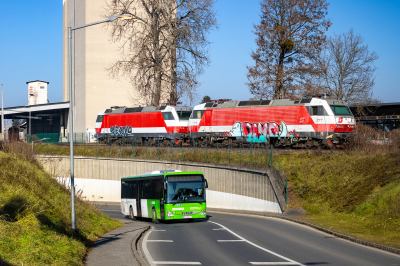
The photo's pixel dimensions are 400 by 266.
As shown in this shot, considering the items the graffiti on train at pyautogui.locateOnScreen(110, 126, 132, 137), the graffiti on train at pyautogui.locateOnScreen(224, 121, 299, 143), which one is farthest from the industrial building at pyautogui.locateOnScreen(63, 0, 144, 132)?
the graffiti on train at pyautogui.locateOnScreen(224, 121, 299, 143)

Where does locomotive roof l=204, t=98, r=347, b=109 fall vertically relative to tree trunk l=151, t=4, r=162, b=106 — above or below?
below

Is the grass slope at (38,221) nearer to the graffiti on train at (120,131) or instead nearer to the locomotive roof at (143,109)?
the locomotive roof at (143,109)

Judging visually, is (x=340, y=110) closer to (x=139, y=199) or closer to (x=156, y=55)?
(x=139, y=199)

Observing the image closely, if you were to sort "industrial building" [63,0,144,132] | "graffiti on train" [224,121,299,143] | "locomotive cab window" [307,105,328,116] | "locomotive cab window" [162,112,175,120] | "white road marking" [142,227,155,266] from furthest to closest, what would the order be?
1. "industrial building" [63,0,144,132]
2. "locomotive cab window" [162,112,175,120]
3. "graffiti on train" [224,121,299,143]
4. "locomotive cab window" [307,105,328,116]
5. "white road marking" [142,227,155,266]

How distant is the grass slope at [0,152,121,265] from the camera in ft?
30.9

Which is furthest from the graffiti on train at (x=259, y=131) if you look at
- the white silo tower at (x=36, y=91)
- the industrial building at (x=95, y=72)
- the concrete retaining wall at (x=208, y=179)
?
the white silo tower at (x=36, y=91)

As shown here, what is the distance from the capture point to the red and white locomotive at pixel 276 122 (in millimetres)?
31987

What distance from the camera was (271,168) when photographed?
89.1 ft

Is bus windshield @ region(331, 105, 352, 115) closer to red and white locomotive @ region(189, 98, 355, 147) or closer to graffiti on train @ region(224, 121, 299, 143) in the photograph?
red and white locomotive @ region(189, 98, 355, 147)

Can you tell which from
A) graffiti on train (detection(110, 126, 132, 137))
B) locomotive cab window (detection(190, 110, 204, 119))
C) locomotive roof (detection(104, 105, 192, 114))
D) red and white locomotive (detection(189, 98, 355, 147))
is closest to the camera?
red and white locomotive (detection(189, 98, 355, 147))

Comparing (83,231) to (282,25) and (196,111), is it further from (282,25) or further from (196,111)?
(282,25)

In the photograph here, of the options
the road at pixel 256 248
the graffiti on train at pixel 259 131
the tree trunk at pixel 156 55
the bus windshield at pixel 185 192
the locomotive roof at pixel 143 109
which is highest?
the tree trunk at pixel 156 55

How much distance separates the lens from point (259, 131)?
35.8 metres

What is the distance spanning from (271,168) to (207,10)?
20725 mm
